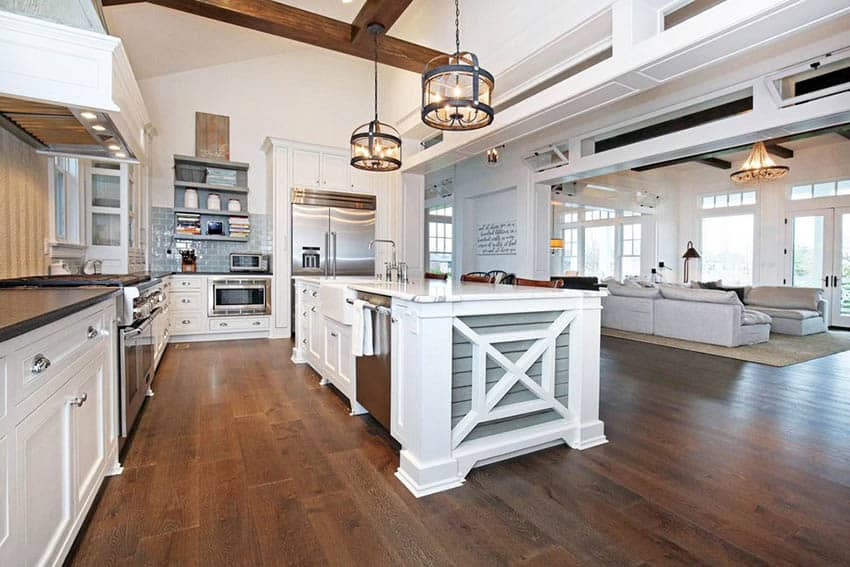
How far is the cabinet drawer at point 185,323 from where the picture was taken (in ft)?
17.5

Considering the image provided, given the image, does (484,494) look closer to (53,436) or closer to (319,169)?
(53,436)

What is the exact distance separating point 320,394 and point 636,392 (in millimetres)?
2656

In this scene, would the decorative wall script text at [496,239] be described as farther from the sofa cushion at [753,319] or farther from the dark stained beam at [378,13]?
the dark stained beam at [378,13]

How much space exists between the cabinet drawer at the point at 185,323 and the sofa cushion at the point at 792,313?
862 centimetres

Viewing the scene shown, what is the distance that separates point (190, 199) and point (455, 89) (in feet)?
15.1

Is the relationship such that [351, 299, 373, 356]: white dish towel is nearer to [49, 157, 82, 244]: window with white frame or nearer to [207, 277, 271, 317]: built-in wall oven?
[49, 157, 82, 244]: window with white frame

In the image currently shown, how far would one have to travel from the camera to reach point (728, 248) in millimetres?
9711

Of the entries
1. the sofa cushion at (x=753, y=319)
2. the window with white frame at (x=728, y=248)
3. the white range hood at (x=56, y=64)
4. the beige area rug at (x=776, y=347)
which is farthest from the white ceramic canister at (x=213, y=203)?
the window with white frame at (x=728, y=248)

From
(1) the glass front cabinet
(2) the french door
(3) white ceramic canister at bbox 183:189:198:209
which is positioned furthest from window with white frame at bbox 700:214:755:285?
(1) the glass front cabinet

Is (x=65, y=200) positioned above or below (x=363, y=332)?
above

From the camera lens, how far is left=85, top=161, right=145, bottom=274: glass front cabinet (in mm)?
3807

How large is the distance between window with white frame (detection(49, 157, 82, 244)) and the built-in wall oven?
79.6 inches

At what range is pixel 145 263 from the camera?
5203mm

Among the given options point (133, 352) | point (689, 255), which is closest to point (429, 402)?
point (133, 352)
